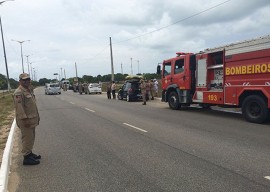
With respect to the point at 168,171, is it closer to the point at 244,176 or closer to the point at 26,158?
the point at 244,176

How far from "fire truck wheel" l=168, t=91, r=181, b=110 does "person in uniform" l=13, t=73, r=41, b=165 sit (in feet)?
38.0

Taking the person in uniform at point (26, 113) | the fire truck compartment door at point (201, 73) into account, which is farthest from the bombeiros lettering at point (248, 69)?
the person in uniform at point (26, 113)

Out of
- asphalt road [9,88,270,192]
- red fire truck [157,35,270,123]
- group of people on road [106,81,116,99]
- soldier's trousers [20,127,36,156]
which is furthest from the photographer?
group of people on road [106,81,116,99]

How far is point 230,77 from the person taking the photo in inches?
531

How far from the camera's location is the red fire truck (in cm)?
1199

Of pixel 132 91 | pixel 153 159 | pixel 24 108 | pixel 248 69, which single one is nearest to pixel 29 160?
pixel 24 108

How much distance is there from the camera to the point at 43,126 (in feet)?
43.8

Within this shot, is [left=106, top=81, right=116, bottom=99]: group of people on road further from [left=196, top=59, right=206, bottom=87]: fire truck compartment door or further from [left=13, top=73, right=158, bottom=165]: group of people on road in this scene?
[left=13, top=73, right=158, bottom=165]: group of people on road

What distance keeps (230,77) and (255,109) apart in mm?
1694

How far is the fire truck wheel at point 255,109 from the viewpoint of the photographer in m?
12.0

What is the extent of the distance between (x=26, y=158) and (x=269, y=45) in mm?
8604

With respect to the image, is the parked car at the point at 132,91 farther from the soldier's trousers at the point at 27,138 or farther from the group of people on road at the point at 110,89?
the soldier's trousers at the point at 27,138

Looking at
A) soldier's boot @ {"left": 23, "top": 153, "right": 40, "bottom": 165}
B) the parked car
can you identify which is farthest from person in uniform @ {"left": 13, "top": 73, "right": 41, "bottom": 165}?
the parked car

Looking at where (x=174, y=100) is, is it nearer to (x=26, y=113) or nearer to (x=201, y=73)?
(x=201, y=73)
